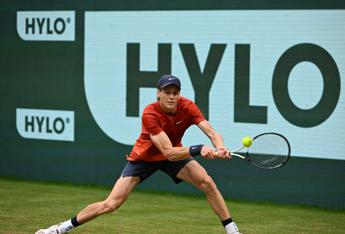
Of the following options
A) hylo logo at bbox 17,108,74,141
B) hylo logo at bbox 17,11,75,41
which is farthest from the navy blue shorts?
hylo logo at bbox 17,11,75,41

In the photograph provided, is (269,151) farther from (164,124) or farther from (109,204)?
(109,204)

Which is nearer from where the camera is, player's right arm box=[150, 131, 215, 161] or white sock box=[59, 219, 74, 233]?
player's right arm box=[150, 131, 215, 161]

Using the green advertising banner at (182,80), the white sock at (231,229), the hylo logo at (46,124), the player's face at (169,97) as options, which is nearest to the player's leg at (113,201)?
the player's face at (169,97)

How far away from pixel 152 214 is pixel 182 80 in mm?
2506

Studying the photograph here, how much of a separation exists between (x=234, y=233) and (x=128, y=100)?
5107 mm

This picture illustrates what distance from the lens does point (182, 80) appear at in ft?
41.4

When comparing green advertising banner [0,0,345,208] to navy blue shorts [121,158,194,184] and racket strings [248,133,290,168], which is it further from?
navy blue shorts [121,158,194,184]

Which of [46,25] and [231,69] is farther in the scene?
[46,25]

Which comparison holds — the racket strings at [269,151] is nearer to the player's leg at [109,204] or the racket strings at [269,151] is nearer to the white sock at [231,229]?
the white sock at [231,229]

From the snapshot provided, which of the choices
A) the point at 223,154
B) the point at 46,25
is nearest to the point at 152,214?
the point at 223,154

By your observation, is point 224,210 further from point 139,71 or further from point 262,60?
point 139,71

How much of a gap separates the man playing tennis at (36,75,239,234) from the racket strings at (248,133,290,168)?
454 millimetres

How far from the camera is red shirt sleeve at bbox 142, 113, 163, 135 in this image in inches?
321

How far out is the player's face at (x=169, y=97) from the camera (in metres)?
8.20
